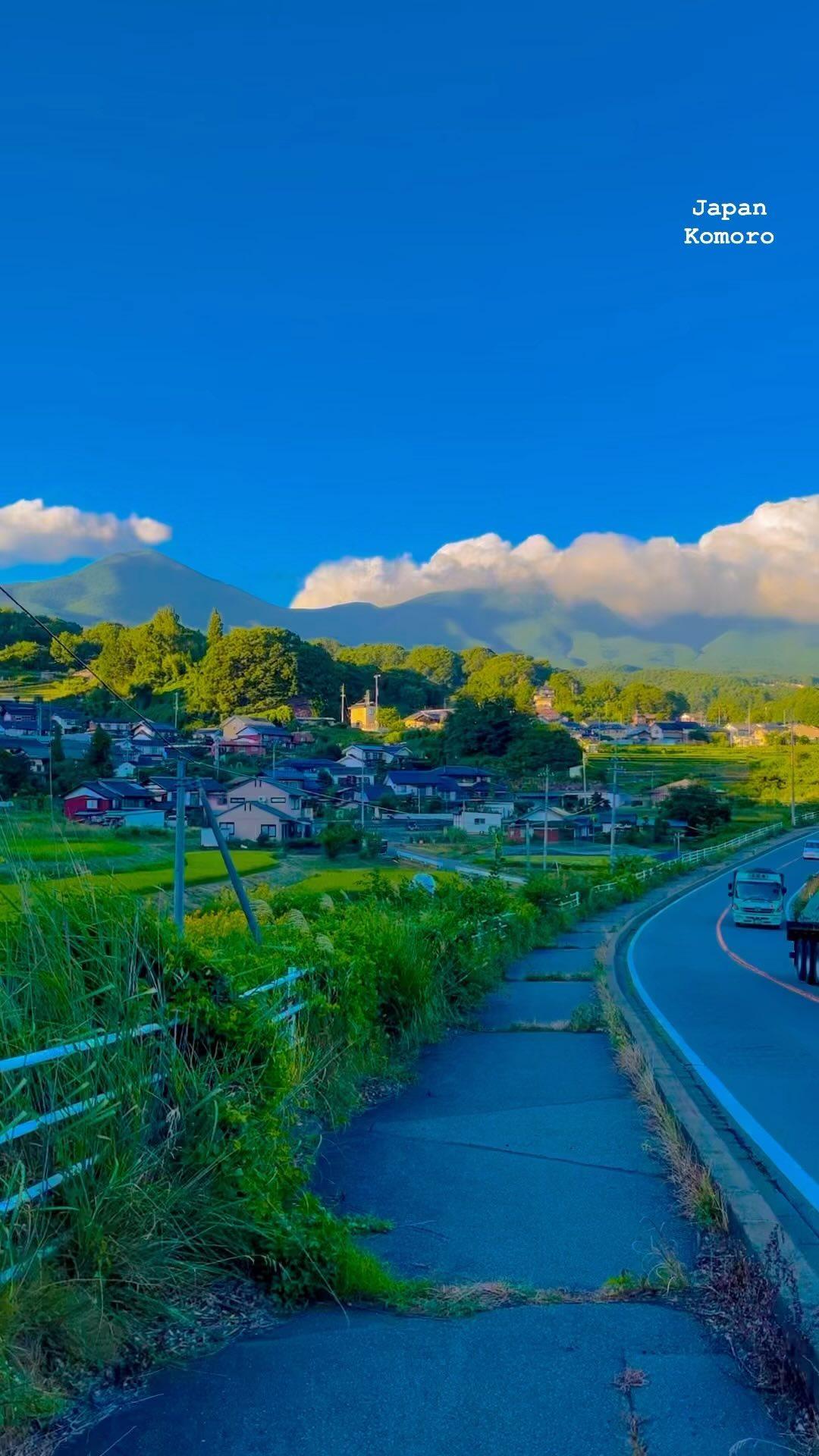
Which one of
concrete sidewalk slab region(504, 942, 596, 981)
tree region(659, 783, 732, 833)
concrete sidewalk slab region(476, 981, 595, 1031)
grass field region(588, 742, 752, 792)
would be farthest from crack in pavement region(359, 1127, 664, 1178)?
grass field region(588, 742, 752, 792)

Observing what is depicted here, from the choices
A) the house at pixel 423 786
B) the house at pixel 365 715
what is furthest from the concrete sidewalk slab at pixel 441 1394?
the house at pixel 365 715

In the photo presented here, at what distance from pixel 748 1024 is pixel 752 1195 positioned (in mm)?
9384

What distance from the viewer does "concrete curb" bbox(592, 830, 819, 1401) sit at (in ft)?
12.9

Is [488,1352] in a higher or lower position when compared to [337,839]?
higher

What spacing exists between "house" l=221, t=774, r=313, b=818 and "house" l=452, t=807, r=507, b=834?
46.4 ft

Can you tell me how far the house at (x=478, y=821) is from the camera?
2820 inches

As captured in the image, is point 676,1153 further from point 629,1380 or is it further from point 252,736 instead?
point 252,736

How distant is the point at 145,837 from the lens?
36.5m

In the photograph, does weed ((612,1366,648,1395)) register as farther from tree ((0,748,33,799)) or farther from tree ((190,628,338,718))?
tree ((190,628,338,718))

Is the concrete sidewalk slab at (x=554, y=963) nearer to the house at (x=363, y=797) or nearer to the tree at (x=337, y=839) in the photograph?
the tree at (x=337, y=839)

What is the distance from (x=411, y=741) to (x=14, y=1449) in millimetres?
108252

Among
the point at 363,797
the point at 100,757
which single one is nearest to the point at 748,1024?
the point at 100,757

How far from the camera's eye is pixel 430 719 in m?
132

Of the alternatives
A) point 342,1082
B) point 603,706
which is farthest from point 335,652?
point 342,1082
